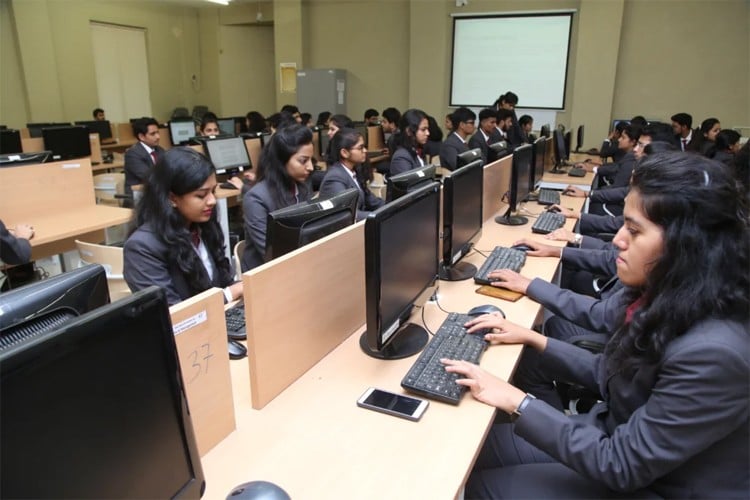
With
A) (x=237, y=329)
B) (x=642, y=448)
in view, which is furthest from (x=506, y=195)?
(x=642, y=448)

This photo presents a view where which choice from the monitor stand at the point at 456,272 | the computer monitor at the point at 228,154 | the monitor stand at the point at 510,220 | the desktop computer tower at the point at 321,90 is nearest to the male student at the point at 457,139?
the monitor stand at the point at 510,220

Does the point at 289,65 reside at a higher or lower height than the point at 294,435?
higher

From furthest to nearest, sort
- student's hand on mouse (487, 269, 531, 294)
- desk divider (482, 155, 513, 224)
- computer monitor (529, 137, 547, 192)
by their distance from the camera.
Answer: computer monitor (529, 137, 547, 192)
desk divider (482, 155, 513, 224)
student's hand on mouse (487, 269, 531, 294)

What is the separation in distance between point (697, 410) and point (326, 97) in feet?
→ 26.4

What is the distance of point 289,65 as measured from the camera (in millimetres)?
8789

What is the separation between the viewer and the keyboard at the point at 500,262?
2.15 metres

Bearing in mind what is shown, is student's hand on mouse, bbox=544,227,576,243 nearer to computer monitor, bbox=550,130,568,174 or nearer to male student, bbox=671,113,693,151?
computer monitor, bbox=550,130,568,174

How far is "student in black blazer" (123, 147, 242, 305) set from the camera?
5.78ft

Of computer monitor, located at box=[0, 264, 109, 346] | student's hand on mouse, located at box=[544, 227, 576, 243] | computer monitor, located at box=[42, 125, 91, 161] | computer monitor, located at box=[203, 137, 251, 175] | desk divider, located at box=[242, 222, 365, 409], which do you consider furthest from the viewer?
computer monitor, located at box=[42, 125, 91, 161]

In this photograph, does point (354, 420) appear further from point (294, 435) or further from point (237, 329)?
point (237, 329)

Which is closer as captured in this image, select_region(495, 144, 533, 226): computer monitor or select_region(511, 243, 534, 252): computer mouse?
select_region(511, 243, 534, 252): computer mouse

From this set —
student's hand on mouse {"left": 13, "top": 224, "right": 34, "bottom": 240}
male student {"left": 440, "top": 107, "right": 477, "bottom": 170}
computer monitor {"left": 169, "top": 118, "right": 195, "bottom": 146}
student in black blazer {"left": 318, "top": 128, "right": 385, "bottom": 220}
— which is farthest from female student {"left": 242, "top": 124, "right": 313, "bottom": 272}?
computer monitor {"left": 169, "top": 118, "right": 195, "bottom": 146}

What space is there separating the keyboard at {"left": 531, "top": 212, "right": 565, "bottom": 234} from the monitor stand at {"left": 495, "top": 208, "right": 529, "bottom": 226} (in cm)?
8

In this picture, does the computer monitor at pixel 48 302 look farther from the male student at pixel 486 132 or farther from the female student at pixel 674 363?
the male student at pixel 486 132
